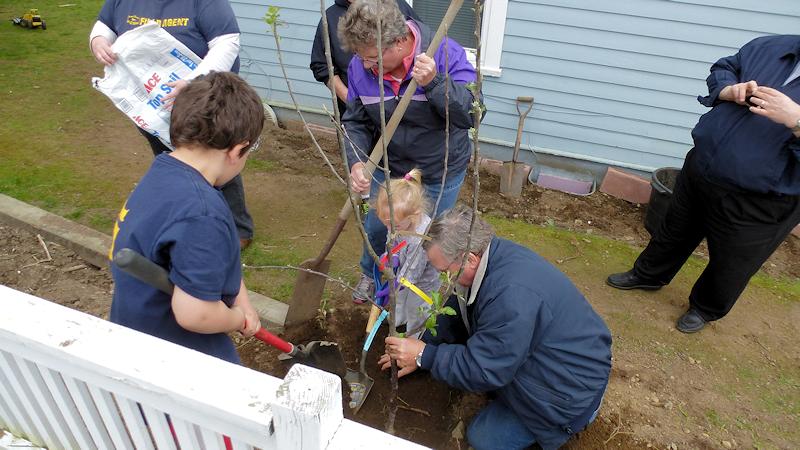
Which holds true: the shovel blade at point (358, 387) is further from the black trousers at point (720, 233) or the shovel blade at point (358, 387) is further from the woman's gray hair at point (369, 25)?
the black trousers at point (720, 233)

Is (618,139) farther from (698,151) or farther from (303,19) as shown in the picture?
(303,19)

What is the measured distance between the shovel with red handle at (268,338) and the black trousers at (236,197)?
1.27 m

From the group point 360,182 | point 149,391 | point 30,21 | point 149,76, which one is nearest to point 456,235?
point 360,182

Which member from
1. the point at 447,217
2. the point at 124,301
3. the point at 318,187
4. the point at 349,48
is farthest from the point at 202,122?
the point at 318,187

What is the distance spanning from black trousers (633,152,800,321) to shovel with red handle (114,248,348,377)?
7.48ft

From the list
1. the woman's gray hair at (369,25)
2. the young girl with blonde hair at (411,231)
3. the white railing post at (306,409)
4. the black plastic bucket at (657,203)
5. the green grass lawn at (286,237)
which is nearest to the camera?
the white railing post at (306,409)

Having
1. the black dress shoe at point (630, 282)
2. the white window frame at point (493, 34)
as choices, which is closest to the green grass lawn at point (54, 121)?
the white window frame at point (493, 34)

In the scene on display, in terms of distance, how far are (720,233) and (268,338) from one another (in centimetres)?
259

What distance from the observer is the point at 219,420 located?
3.94 ft

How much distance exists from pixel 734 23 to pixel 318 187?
3.79 m

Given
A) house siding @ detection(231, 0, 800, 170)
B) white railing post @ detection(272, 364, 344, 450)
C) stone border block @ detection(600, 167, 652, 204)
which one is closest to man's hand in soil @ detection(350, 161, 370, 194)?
white railing post @ detection(272, 364, 344, 450)

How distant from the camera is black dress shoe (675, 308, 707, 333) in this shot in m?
3.44

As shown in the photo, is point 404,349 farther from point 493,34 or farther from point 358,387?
point 493,34

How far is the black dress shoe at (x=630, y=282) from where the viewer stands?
379 centimetres
